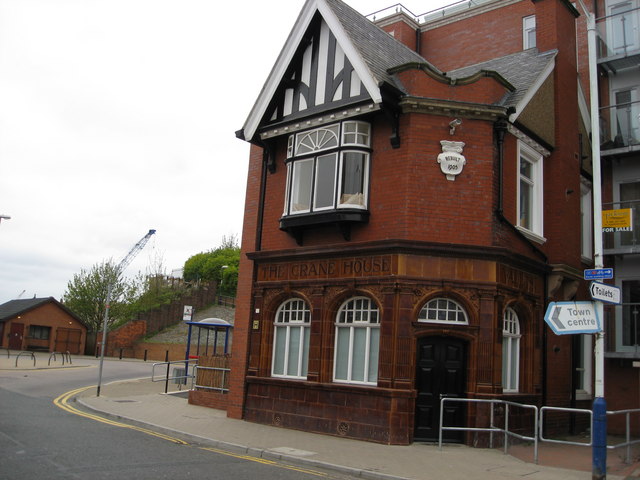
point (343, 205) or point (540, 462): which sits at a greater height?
point (343, 205)

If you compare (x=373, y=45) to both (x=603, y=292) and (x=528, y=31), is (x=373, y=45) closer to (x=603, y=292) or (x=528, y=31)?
(x=528, y=31)

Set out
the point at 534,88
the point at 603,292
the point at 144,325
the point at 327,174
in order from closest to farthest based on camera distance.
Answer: the point at 603,292 < the point at 327,174 < the point at 534,88 < the point at 144,325

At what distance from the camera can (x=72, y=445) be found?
1037cm

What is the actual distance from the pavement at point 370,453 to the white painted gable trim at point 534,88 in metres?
7.74

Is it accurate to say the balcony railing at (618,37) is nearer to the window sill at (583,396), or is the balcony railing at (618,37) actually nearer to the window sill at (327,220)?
the window sill at (583,396)

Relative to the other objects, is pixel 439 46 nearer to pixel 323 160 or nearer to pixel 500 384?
pixel 323 160

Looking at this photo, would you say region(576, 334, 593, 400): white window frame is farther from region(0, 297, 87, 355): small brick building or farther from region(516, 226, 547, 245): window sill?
region(0, 297, 87, 355): small brick building

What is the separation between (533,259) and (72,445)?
36.2 feet

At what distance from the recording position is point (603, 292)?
31.8 ft

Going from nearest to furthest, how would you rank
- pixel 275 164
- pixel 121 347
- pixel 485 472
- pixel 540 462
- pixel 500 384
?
pixel 485 472, pixel 540 462, pixel 500 384, pixel 275 164, pixel 121 347

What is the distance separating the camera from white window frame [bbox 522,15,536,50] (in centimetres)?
2227

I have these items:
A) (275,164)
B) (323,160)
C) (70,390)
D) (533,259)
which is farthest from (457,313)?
(70,390)

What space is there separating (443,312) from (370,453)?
12.0ft

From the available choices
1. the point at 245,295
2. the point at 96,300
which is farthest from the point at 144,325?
the point at 245,295
